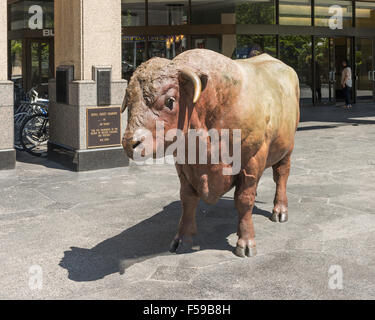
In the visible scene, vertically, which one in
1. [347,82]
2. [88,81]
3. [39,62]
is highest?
[39,62]

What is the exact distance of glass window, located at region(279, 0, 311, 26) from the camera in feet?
68.3

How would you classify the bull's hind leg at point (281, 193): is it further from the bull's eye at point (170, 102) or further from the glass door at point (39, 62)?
the glass door at point (39, 62)

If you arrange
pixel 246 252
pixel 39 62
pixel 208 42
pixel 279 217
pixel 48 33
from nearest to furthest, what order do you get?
pixel 246 252
pixel 279 217
pixel 208 42
pixel 48 33
pixel 39 62

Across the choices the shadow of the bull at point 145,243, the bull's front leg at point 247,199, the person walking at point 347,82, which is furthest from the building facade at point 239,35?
the bull's front leg at point 247,199

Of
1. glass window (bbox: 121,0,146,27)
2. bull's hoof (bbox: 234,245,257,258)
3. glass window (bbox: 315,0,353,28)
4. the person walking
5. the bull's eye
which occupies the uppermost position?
glass window (bbox: 315,0,353,28)

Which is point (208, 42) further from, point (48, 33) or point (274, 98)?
point (274, 98)

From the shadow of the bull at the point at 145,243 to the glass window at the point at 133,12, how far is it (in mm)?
13763

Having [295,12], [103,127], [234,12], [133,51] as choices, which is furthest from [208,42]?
[103,127]

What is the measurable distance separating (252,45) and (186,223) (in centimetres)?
1616

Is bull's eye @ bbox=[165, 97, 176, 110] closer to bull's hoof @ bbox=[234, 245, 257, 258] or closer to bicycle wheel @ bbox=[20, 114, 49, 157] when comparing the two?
bull's hoof @ bbox=[234, 245, 257, 258]

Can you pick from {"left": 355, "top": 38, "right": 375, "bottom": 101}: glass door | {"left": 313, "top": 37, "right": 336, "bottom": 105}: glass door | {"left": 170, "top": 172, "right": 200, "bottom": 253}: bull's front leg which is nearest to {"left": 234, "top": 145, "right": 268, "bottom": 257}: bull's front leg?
{"left": 170, "top": 172, "right": 200, "bottom": 253}: bull's front leg

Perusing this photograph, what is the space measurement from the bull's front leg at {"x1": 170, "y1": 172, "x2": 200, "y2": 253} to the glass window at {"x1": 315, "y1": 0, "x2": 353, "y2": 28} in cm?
1875

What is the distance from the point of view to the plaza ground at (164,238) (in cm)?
405

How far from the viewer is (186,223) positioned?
493 centimetres
